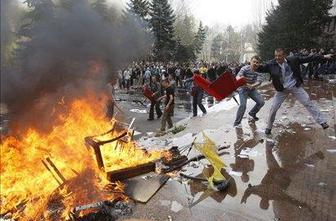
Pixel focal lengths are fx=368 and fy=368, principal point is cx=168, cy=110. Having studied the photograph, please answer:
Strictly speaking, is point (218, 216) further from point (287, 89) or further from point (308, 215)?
point (287, 89)

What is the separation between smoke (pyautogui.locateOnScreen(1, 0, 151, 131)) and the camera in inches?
231

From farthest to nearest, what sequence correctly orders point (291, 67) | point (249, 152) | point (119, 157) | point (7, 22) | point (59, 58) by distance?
point (291, 67)
point (249, 152)
point (119, 157)
point (59, 58)
point (7, 22)

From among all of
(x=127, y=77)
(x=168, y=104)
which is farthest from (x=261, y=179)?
(x=127, y=77)

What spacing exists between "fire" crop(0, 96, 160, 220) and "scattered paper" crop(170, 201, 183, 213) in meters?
0.92

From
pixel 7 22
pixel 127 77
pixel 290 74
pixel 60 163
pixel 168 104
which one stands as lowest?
pixel 127 77

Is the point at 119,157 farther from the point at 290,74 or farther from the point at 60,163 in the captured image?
the point at 290,74

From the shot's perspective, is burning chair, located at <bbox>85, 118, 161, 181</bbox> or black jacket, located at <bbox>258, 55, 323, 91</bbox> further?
black jacket, located at <bbox>258, 55, 323, 91</bbox>

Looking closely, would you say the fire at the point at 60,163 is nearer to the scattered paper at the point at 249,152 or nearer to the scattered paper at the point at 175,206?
the scattered paper at the point at 175,206

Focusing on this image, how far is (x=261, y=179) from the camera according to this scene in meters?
5.95

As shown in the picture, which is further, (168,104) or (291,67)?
(168,104)

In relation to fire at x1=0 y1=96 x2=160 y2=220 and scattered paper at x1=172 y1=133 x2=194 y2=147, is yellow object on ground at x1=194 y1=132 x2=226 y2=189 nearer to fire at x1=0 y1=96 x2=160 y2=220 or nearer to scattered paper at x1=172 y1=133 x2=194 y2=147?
fire at x1=0 y1=96 x2=160 y2=220

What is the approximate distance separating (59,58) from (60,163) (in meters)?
1.73

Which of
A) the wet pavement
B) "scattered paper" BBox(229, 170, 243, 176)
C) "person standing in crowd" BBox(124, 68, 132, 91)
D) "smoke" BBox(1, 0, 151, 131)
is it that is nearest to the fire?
"smoke" BBox(1, 0, 151, 131)

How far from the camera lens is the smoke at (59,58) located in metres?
5.87
